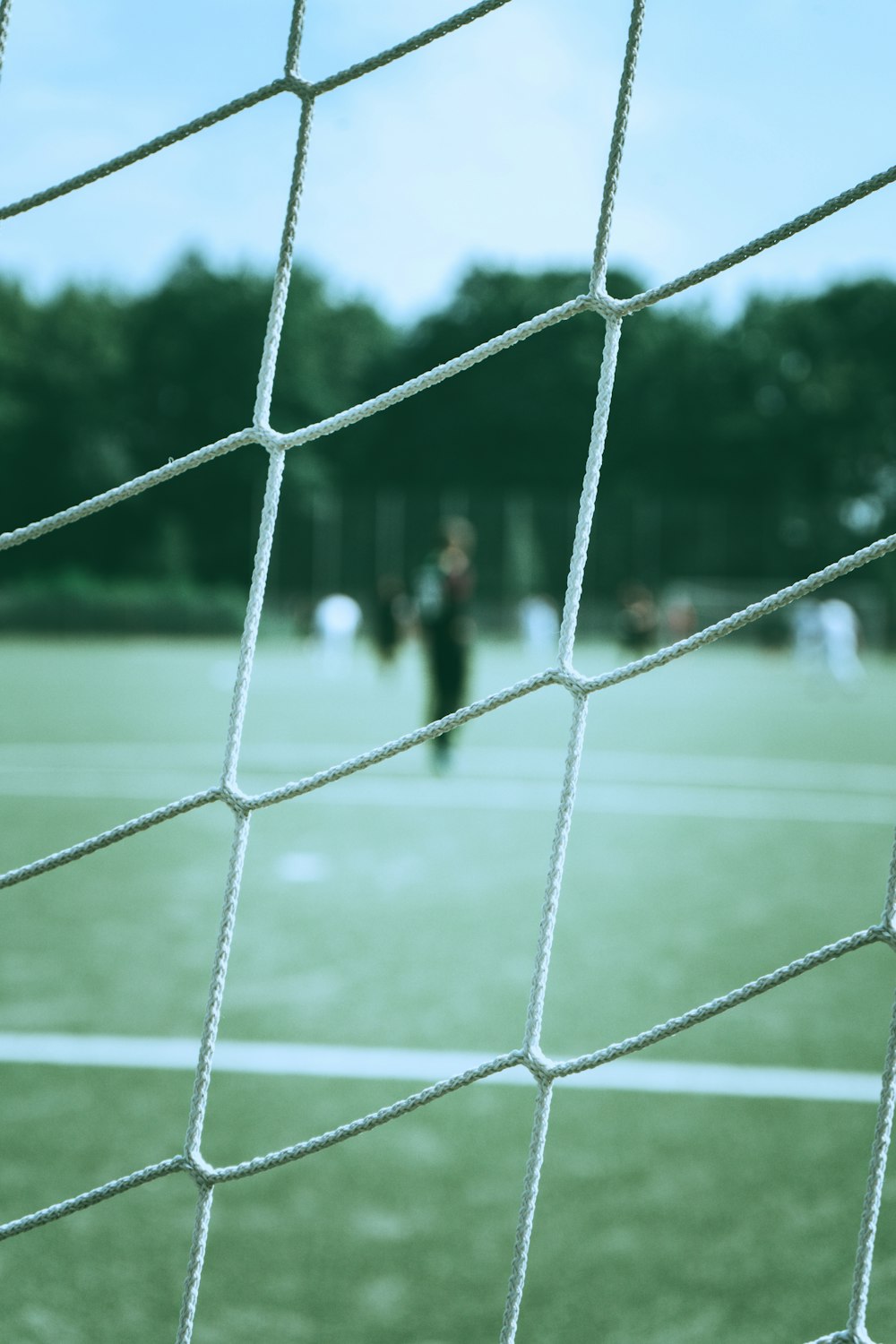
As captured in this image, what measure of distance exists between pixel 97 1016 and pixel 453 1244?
1.35 m

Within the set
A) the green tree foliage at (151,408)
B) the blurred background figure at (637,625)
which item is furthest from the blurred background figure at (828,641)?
the green tree foliage at (151,408)

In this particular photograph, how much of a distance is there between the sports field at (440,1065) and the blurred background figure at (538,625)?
2073 cm

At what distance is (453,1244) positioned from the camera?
2.29m

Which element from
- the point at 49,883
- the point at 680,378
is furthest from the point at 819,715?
the point at 680,378

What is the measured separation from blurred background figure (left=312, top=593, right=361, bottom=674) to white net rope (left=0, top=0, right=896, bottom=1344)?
19.2 m

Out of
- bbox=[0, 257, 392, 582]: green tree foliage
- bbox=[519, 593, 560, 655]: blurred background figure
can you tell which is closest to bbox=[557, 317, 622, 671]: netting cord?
bbox=[519, 593, 560, 655]: blurred background figure

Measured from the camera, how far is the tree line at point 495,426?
32594 millimetres

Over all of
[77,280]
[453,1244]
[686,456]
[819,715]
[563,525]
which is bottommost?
[453,1244]

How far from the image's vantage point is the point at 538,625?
2859 centimetres

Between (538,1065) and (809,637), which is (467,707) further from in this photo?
(809,637)

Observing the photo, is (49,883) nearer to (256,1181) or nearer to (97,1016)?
(97,1016)

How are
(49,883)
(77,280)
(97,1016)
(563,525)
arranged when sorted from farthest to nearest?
(77,280) < (563,525) < (49,883) < (97,1016)

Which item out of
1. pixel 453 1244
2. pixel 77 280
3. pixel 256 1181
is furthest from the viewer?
pixel 77 280

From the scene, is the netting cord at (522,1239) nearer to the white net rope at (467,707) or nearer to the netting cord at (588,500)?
the white net rope at (467,707)
